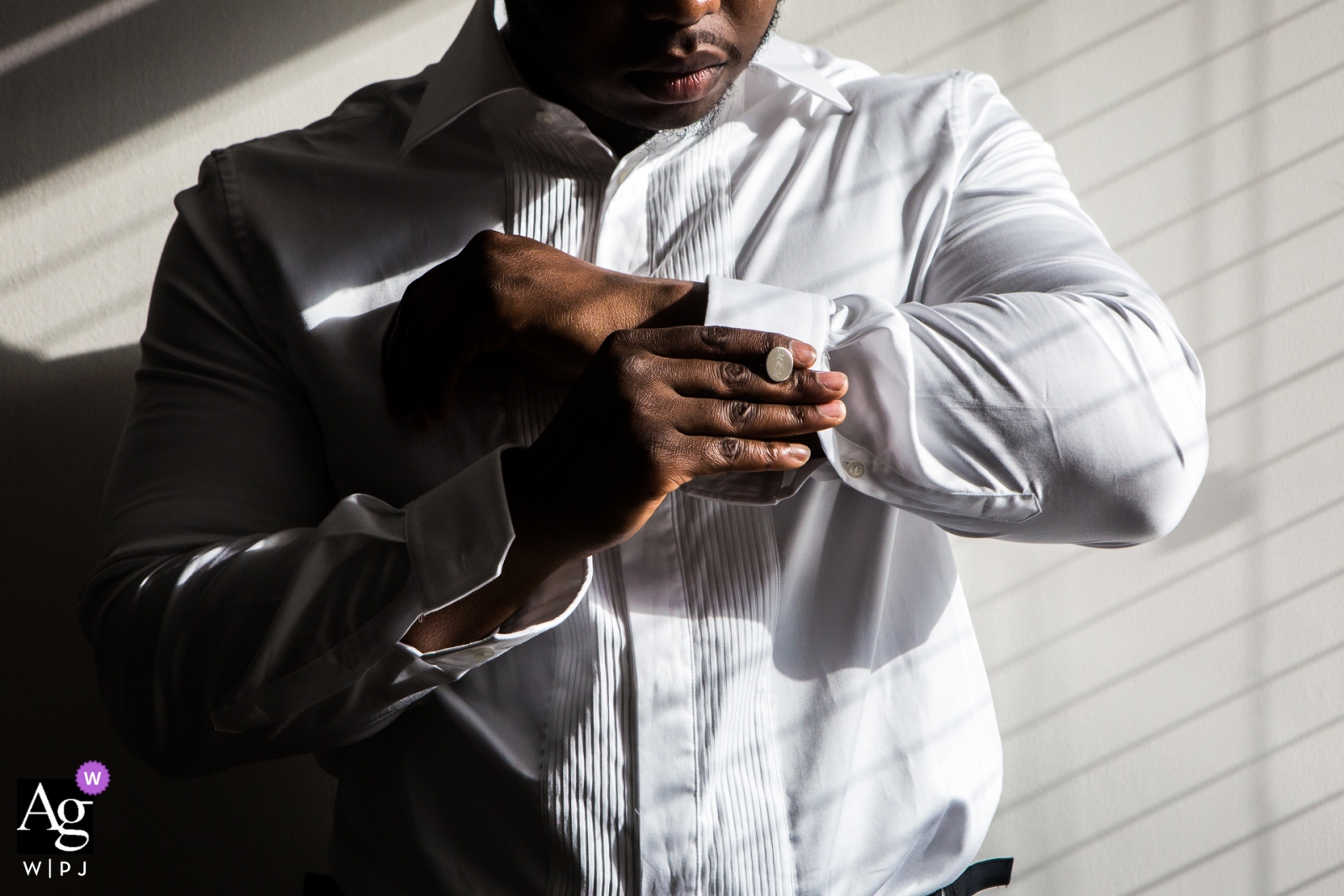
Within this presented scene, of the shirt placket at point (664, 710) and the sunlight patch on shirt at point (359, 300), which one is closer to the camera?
the shirt placket at point (664, 710)

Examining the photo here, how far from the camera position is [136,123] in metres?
1.54

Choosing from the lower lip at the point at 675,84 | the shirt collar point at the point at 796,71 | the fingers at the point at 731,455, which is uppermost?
the lower lip at the point at 675,84

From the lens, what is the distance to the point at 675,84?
41.8 inches

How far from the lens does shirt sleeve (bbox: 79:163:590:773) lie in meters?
0.92

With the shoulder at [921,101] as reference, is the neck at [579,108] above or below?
above

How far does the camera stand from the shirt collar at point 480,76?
1193mm

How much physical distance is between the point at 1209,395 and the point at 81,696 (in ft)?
5.48

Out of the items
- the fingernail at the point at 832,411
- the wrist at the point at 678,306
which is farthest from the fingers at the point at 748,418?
the wrist at the point at 678,306

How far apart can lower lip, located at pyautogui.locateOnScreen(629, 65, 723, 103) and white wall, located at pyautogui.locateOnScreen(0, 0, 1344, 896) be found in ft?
1.88

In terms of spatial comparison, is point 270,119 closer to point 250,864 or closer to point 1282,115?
point 250,864

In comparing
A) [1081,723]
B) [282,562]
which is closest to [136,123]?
[282,562]

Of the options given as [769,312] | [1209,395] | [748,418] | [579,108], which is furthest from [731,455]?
[1209,395]

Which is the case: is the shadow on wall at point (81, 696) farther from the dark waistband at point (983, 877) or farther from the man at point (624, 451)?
the dark waistband at point (983, 877)

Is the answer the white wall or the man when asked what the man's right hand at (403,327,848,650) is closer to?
the man
